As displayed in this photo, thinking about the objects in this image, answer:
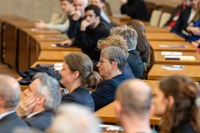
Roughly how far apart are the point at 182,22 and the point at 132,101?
6717 millimetres

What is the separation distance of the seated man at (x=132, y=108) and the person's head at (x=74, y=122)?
2.40ft

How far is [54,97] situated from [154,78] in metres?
2.00

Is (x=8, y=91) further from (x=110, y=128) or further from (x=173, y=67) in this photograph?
(x=173, y=67)

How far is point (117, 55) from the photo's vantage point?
5152mm

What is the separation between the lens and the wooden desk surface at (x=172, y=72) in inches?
226

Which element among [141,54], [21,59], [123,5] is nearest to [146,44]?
[141,54]

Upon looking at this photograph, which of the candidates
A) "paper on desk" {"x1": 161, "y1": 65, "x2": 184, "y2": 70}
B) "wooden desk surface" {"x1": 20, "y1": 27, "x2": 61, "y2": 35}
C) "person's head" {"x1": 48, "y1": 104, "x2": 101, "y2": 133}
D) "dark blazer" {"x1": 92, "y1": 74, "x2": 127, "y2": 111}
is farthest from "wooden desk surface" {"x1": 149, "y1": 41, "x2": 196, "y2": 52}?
"person's head" {"x1": 48, "y1": 104, "x2": 101, "y2": 133}

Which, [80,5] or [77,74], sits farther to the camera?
[80,5]

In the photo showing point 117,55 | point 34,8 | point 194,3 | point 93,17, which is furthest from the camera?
point 34,8

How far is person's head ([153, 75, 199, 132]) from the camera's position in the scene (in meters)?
3.08

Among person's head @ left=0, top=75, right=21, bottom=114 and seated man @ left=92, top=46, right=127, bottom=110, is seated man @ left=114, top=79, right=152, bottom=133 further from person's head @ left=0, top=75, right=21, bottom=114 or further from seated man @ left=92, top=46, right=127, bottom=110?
seated man @ left=92, top=46, right=127, bottom=110

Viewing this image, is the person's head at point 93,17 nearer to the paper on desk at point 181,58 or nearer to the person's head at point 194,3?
the paper on desk at point 181,58

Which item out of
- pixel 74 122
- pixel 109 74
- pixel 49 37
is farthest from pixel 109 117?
pixel 49 37

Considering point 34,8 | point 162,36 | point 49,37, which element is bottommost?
point 34,8
